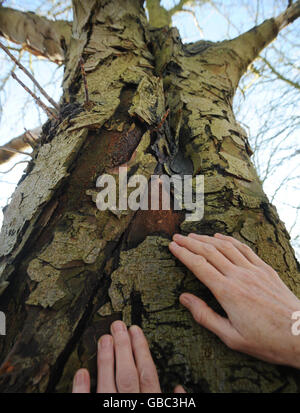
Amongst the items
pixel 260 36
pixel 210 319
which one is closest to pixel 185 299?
pixel 210 319

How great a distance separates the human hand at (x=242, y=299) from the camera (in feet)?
1.58

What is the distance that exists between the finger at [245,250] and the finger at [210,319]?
0.22 meters

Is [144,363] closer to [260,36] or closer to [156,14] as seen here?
[260,36]

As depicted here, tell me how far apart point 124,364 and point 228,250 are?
43 centimetres

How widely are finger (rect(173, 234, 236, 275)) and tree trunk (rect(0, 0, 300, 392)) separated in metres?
0.06

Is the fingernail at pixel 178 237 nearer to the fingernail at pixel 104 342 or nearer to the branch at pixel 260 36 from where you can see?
the fingernail at pixel 104 342

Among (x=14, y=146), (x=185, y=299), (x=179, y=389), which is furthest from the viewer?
(x=14, y=146)

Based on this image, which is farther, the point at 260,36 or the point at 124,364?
the point at 260,36

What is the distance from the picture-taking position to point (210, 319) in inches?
21.1

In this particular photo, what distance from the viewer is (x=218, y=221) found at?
0.76 m

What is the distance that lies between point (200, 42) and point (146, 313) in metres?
2.14

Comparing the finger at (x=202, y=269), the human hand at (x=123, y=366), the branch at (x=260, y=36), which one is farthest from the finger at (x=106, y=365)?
the branch at (x=260, y=36)
